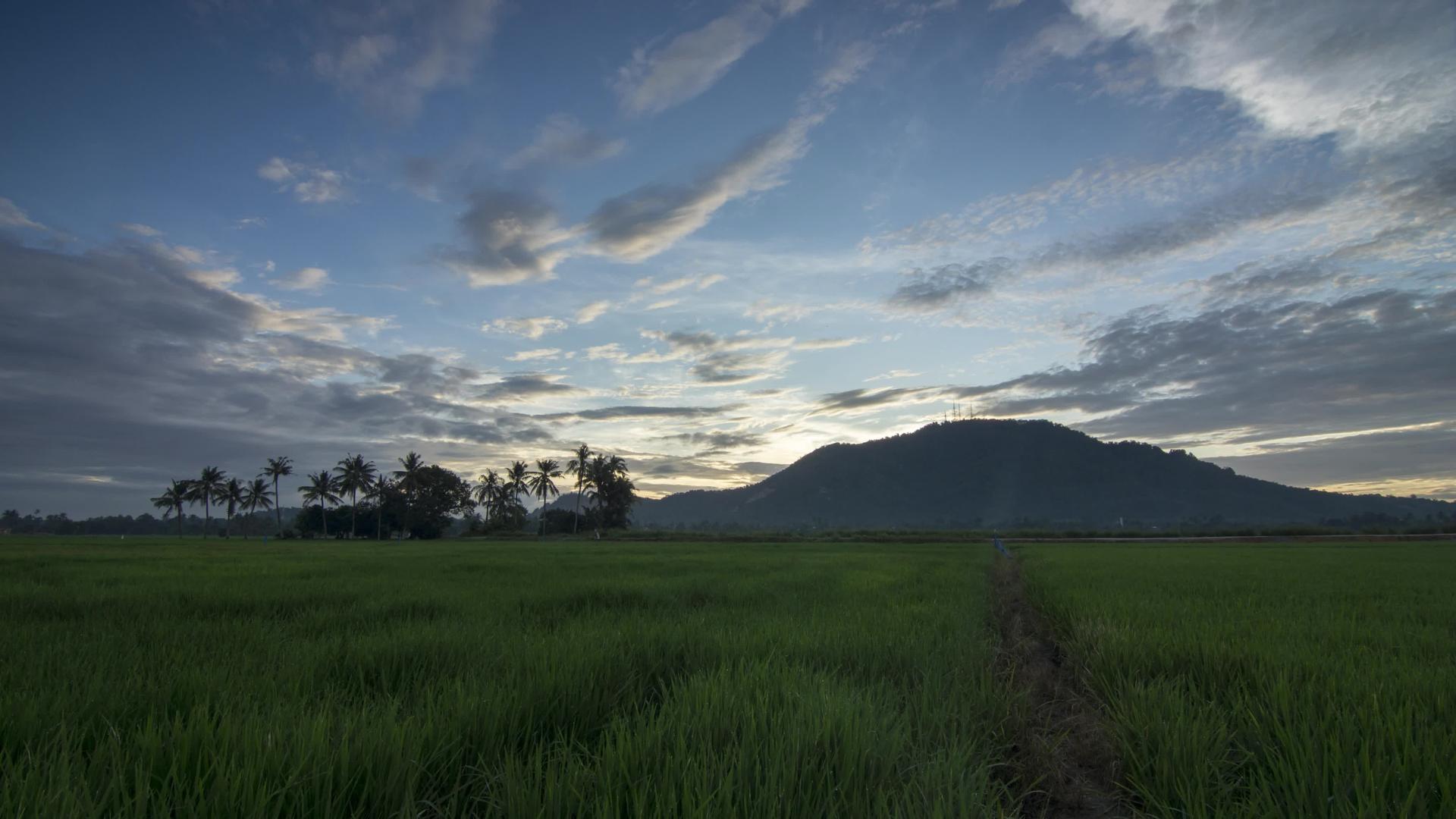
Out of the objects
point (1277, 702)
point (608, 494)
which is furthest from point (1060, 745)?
point (608, 494)

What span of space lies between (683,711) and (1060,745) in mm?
2410

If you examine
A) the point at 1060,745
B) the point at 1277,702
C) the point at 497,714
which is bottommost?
the point at 1060,745

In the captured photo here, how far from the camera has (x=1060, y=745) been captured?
3.66m

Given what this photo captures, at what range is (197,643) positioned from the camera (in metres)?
4.64

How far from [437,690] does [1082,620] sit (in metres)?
5.89

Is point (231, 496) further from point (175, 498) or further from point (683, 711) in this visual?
point (683, 711)

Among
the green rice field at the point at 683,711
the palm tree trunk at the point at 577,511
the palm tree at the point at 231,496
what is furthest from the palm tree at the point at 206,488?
the green rice field at the point at 683,711

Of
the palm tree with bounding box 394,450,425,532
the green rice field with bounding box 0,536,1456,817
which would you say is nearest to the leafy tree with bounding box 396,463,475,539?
the palm tree with bounding box 394,450,425,532

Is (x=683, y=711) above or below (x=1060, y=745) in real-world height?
above

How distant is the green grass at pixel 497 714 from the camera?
1912 mm

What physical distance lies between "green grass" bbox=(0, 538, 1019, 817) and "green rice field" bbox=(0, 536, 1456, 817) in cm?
Answer: 2

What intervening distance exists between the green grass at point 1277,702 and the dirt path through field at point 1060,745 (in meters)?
0.18

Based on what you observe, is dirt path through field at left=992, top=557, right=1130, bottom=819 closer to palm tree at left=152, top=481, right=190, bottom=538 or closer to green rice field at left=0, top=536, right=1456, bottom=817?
green rice field at left=0, top=536, right=1456, bottom=817

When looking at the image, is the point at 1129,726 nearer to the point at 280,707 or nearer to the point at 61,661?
the point at 280,707
